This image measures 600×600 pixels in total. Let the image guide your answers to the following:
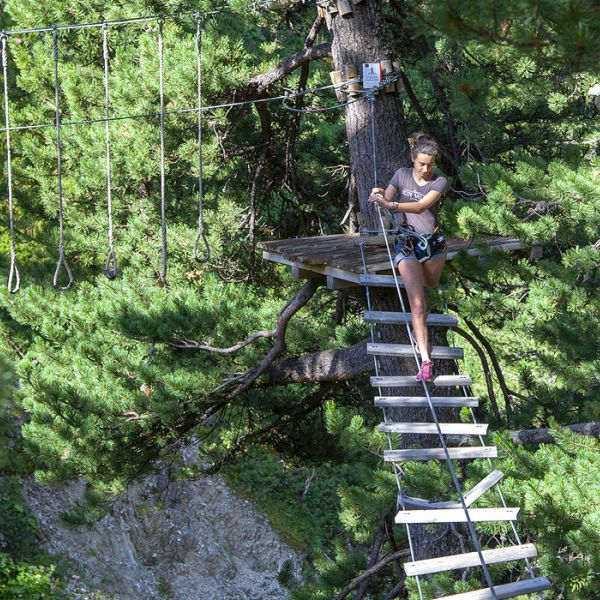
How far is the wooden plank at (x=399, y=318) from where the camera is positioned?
15.5 ft

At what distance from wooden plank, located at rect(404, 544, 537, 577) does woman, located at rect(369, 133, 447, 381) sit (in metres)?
0.99

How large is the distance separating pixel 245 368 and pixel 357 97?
72.2 inches

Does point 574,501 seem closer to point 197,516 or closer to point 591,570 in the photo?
point 591,570

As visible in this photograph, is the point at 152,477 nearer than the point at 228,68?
No

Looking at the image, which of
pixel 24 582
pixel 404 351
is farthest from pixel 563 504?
pixel 24 582

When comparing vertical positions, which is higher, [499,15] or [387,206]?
[499,15]

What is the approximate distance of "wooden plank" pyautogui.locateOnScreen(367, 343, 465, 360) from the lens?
4.67 metres

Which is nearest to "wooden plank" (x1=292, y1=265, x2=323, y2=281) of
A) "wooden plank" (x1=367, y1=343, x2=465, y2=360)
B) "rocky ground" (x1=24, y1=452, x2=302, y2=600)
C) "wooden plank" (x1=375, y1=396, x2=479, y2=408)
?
"wooden plank" (x1=367, y1=343, x2=465, y2=360)

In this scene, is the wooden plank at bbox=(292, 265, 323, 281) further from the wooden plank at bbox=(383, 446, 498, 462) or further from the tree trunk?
the wooden plank at bbox=(383, 446, 498, 462)

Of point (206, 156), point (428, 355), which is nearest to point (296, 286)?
point (206, 156)

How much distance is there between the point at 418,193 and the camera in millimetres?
4695

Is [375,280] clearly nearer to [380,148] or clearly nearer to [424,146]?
[424,146]

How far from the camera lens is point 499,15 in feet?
8.91

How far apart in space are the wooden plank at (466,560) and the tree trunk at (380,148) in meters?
1.40
